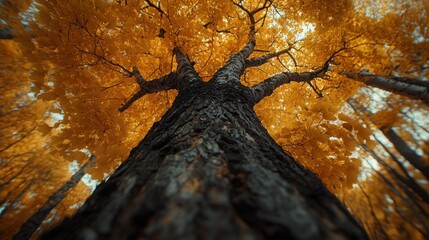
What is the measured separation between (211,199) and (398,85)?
10.8ft

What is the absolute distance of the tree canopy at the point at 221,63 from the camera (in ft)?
6.14

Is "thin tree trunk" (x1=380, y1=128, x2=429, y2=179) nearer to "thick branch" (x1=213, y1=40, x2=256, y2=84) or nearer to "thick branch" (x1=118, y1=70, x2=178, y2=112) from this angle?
"thick branch" (x1=213, y1=40, x2=256, y2=84)

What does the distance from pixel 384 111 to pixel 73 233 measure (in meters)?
2.57

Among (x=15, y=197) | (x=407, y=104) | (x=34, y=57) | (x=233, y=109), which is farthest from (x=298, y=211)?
(x=15, y=197)

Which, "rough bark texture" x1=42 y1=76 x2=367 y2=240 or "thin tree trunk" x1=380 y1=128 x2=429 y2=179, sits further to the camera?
"thin tree trunk" x1=380 y1=128 x2=429 y2=179

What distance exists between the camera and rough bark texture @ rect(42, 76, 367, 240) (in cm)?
38

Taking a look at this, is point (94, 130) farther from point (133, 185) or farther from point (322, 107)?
point (322, 107)

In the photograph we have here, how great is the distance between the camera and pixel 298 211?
426 millimetres

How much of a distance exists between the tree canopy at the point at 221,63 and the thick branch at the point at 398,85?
0.04 ft

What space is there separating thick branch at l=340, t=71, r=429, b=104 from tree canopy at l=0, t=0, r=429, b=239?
13 millimetres

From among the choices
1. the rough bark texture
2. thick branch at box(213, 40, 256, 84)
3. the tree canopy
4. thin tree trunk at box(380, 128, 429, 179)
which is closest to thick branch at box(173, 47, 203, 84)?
the tree canopy

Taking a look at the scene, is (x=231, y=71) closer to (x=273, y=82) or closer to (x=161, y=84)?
(x=273, y=82)

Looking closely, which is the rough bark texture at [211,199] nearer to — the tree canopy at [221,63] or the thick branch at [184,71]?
the thick branch at [184,71]

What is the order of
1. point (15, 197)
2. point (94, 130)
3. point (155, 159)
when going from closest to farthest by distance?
point (155, 159)
point (94, 130)
point (15, 197)
